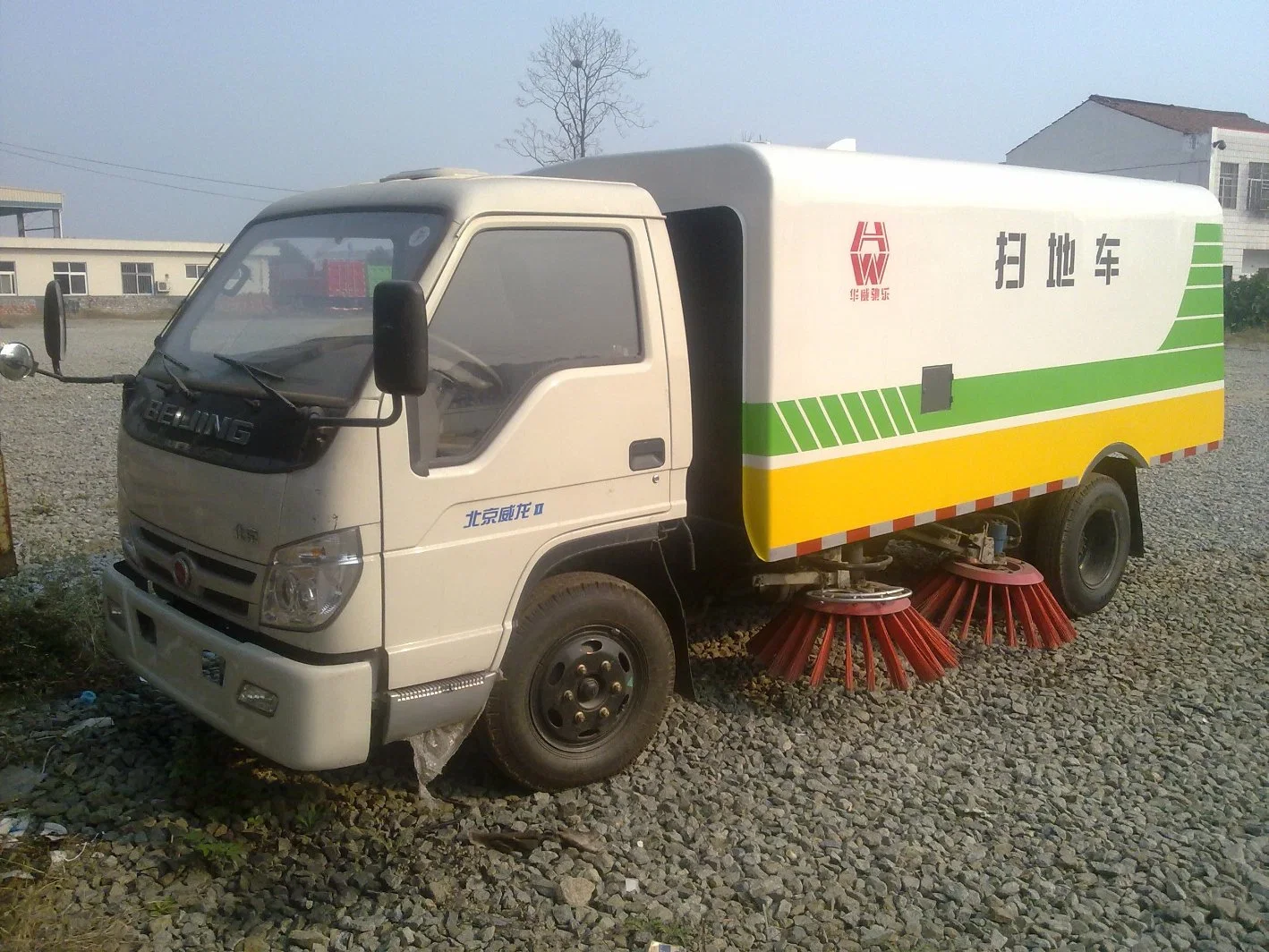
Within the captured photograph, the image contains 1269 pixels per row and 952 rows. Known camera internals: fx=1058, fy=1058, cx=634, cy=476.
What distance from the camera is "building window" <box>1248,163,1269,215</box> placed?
35.8 meters

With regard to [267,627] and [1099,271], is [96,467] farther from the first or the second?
[1099,271]

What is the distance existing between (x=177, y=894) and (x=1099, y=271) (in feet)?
17.9

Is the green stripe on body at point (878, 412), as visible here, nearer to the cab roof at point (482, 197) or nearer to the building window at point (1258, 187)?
the cab roof at point (482, 197)

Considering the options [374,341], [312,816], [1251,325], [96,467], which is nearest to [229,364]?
[374,341]

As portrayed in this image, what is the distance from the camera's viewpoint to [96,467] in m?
10.8

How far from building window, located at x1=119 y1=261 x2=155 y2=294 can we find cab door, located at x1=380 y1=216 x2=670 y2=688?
191ft

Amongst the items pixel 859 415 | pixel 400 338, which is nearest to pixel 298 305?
pixel 400 338

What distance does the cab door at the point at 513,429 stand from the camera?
11.4 feet

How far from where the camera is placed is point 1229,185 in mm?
35594

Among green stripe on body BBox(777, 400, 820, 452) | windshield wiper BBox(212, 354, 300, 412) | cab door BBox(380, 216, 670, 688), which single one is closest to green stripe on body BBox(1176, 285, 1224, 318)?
green stripe on body BBox(777, 400, 820, 452)

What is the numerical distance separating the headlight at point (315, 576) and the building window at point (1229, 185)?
1518 inches

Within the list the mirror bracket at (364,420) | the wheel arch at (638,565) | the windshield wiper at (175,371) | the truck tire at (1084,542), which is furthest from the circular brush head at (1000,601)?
the windshield wiper at (175,371)

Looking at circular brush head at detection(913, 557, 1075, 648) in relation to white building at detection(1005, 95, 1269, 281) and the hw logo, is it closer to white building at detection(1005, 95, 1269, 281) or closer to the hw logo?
the hw logo

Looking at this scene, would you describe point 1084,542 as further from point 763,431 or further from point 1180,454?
point 763,431
